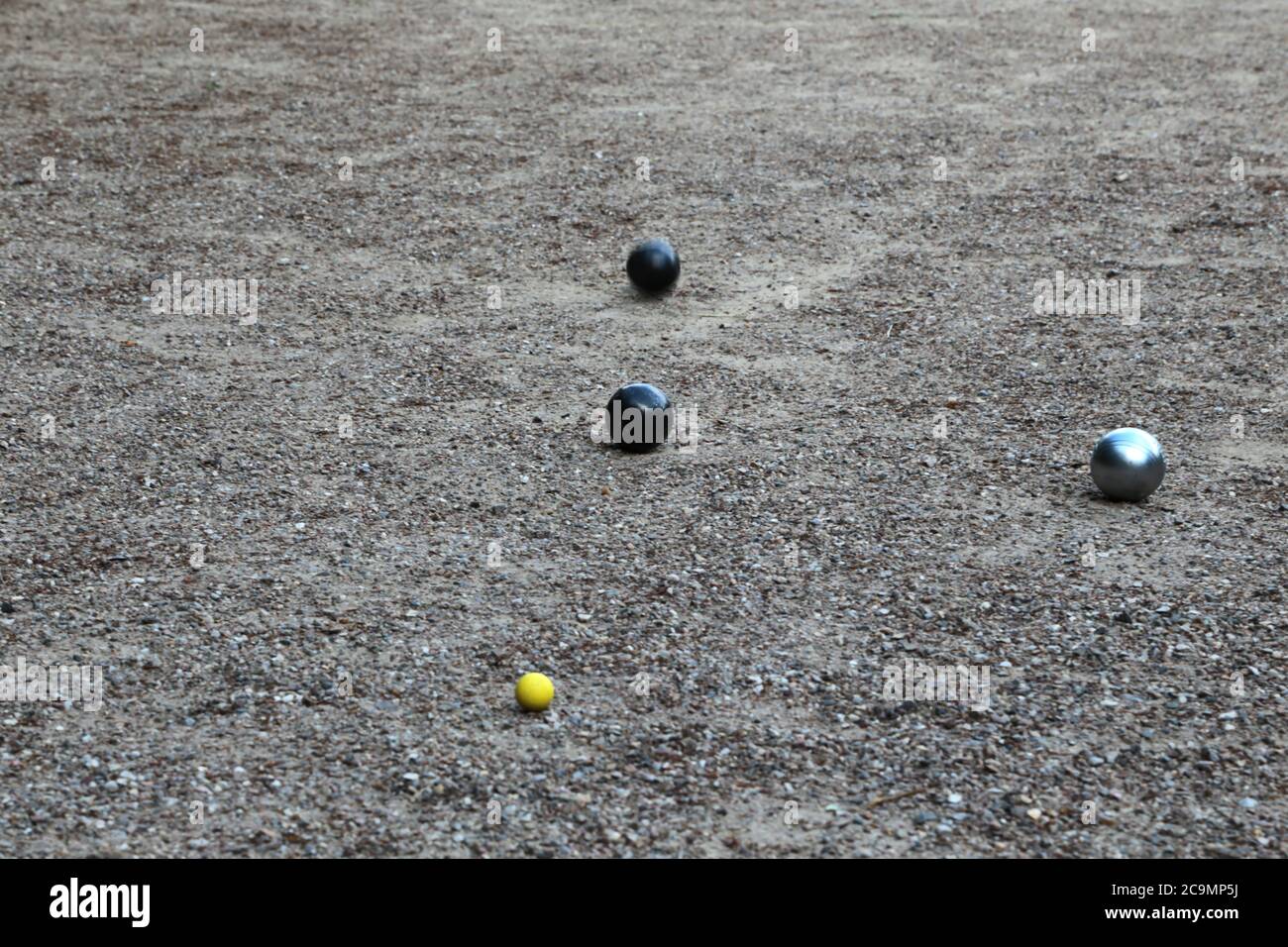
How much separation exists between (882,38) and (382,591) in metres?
11.6

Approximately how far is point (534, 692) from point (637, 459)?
7.79 ft

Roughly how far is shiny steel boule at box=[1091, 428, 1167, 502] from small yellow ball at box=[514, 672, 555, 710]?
3175 mm

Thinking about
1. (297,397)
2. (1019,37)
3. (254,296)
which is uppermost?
(1019,37)

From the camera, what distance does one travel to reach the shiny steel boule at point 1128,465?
6.80m

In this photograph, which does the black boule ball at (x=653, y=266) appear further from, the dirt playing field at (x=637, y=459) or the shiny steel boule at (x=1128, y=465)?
the shiny steel boule at (x=1128, y=465)

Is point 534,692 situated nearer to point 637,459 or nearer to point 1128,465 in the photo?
point 637,459

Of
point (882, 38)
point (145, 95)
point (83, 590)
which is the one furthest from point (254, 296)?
point (882, 38)

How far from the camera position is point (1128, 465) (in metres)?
6.80

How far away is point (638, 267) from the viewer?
9.50 m

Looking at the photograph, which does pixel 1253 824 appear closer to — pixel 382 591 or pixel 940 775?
pixel 940 775

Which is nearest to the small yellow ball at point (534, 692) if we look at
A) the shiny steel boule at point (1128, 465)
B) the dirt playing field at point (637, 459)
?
the dirt playing field at point (637, 459)

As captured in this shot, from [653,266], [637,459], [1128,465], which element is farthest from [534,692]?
[653,266]

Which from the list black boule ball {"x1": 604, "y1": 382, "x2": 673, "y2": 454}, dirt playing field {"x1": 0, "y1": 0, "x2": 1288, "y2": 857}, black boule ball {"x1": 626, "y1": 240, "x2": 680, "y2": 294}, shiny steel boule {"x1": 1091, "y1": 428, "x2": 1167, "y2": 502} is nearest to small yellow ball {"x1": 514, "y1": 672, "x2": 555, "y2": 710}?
dirt playing field {"x1": 0, "y1": 0, "x2": 1288, "y2": 857}

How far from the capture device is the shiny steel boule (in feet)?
22.3
